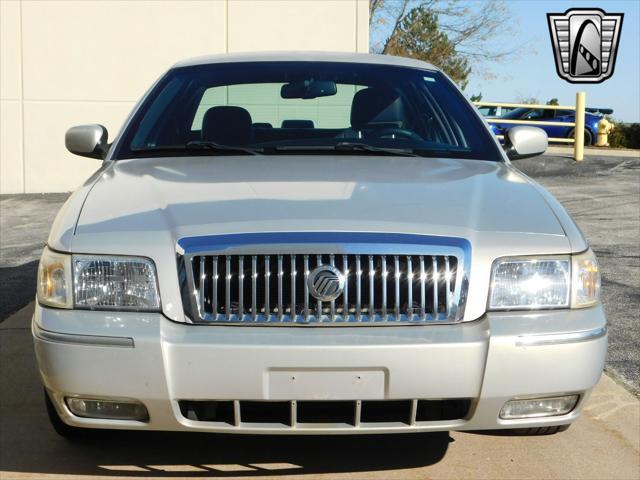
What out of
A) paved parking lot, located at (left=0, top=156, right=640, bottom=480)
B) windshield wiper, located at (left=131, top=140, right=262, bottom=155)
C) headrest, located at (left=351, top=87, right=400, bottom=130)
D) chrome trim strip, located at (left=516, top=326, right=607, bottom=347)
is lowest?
paved parking lot, located at (left=0, top=156, right=640, bottom=480)

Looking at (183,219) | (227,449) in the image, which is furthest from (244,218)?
(227,449)

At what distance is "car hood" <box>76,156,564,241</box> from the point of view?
129 inches

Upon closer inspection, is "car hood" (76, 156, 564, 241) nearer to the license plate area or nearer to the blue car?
the license plate area

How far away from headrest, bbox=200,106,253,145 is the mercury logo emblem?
155 centimetres

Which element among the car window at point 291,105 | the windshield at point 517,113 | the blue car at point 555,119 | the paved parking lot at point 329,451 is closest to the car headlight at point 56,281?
the paved parking lot at point 329,451

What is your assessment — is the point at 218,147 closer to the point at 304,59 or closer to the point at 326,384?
the point at 304,59

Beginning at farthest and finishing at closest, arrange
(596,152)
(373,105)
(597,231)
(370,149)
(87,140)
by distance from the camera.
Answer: (596,152), (597,231), (373,105), (87,140), (370,149)

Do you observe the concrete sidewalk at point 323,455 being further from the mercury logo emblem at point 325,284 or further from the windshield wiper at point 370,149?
the windshield wiper at point 370,149

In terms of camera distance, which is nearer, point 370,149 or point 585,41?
point 370,149

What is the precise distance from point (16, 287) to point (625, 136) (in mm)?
25928

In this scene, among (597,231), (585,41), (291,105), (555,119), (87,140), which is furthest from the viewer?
(555,119)

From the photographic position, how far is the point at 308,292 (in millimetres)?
3174

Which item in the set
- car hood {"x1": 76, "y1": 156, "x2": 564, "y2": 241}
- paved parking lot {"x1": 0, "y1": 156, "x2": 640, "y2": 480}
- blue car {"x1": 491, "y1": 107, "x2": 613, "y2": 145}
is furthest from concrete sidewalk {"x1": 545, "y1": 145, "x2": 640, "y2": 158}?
car hood {"x1": 76, "y1": 156, "x2": 564, "y2": 241}

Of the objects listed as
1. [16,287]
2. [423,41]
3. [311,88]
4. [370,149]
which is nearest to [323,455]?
[370,149]
